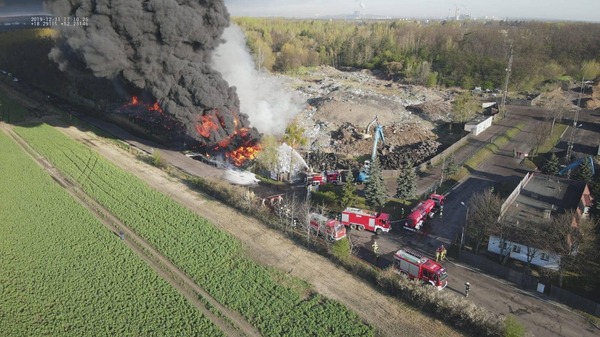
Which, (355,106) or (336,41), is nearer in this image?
(355,106)

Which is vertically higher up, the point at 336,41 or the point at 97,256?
the point at 336,41

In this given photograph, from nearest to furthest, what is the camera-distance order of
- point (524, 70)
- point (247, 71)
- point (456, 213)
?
point (456, 213) → point (247, 71) → point (524, 70)

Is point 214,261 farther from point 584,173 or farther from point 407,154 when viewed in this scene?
point 584,173

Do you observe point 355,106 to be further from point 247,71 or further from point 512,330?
point 512,330

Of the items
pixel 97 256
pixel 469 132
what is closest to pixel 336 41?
pixel 469 132

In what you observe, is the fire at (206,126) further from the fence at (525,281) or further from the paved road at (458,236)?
the fence at (525,281)

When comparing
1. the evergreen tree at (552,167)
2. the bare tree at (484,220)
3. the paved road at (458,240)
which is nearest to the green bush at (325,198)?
the paved road at (458,240)
